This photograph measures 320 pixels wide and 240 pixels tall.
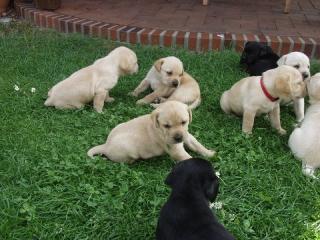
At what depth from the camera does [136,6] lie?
8391 millimetres

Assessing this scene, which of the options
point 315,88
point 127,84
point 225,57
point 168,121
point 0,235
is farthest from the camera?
point 225,57

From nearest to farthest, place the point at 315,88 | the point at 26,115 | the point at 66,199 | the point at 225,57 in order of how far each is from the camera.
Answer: the point at 66,199 → the point at 315,88 → the point at 26,115 → the point at 225,57

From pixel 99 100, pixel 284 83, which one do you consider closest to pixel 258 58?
pixel 284 83

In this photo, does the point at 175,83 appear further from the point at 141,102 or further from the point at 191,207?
the point at 191,207

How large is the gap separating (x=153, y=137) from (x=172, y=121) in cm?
29

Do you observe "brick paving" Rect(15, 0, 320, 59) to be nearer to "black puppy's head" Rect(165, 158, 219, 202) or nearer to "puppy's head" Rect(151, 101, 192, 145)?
"puppy's head" Rect(151, 101, 192, 145)

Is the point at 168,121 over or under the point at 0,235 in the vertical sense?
over

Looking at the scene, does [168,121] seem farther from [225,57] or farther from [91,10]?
[91,10]

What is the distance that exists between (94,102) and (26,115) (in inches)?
30.3

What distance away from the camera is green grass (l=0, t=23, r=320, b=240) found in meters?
3.02

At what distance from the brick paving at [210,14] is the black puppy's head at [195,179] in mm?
4636

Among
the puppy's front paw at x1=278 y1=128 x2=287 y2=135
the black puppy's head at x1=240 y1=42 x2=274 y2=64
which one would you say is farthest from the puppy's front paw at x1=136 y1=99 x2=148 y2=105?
the black puppy's head at x1=240 y1=42 x2=274 y2=64

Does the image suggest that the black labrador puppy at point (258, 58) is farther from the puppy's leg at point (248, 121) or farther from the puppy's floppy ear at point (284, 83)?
the puppy's floppy ear at point (284, 83)

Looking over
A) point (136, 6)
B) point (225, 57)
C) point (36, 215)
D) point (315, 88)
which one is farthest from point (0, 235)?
point (136, 6)
